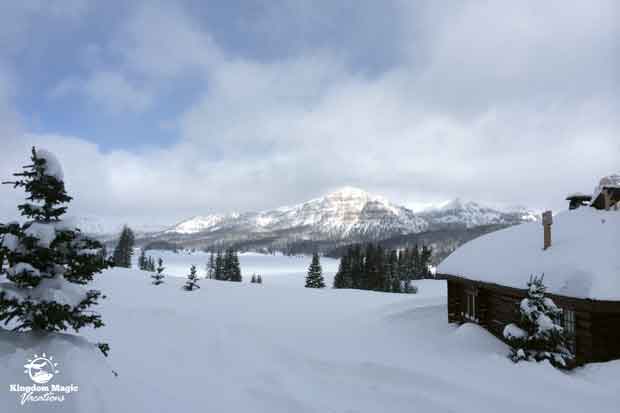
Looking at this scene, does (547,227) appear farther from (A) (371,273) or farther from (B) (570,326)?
(A) (371,273)

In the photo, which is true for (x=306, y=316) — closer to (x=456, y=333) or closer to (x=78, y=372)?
(x=456, y=333)

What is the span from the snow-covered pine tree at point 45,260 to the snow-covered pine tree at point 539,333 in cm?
1142

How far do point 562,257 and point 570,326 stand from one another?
217cm

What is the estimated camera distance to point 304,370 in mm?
11453

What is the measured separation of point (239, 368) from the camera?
38.2ft

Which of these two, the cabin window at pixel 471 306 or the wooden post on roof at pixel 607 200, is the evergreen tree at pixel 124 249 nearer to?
the cabin window at pixel 471 306

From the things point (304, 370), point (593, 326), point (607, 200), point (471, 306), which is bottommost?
point (304, 370)

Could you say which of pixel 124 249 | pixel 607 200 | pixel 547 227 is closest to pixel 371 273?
pixel 124 249

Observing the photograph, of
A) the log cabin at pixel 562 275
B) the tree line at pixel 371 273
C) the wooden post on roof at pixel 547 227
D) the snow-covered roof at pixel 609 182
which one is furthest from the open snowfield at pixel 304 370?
the tree line at pixel 371 273

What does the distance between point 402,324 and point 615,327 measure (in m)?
8.23

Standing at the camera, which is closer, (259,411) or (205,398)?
(259,411)

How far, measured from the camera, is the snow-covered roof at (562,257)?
10.3 meters

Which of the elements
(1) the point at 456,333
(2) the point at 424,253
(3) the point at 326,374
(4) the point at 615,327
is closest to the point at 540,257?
(4) the point at 615,327

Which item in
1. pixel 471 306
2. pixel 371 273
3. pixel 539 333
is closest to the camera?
pixel 539 333
